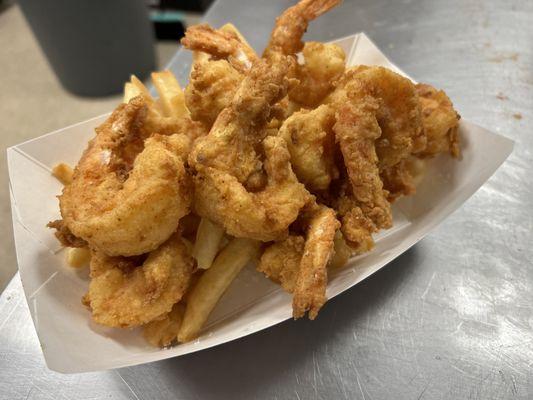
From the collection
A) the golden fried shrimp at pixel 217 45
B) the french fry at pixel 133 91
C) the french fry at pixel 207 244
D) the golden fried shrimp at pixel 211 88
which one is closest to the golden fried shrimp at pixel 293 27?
the golden fried shrimp at pixel 217 45

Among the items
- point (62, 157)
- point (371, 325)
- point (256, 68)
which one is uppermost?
point (256, 68)

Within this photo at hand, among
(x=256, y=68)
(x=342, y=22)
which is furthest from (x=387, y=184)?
(x=342, y=22)

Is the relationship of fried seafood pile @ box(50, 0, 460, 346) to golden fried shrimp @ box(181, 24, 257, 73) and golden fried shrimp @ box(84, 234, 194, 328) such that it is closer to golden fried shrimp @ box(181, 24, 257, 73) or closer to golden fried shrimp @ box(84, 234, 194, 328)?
golden fried shrimp @ box(84, 234, 194, 328)

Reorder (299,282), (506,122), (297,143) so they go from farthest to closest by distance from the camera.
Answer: (506,122), (297,143), (299,282)

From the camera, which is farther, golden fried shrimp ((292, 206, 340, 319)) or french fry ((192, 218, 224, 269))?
french fry ((192, 218, 224, 269))

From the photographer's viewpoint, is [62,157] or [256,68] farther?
[62,157]

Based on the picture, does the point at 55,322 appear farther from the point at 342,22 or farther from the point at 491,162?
the point at 342,22

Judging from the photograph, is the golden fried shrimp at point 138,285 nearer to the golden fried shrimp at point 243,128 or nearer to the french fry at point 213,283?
the french fry at point 213,283

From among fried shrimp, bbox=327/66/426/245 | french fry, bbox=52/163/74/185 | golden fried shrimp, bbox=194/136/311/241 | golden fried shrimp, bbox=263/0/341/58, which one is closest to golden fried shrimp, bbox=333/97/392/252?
fried shrimp, bbox=327/66/426/245
